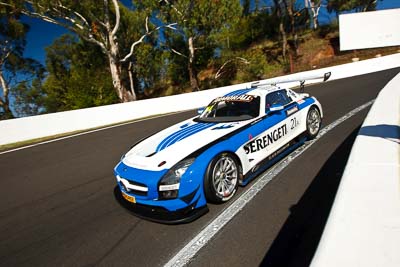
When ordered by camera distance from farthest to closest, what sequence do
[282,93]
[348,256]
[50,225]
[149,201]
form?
[282,93], [50,225], [149,201], [348,256]

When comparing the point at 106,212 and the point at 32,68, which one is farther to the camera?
the point at 32,68

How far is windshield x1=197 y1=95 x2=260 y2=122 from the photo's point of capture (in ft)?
13.9

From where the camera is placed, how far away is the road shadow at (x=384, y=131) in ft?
11.9

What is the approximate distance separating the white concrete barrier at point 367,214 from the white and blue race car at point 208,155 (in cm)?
127

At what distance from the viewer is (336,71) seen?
1931 cm

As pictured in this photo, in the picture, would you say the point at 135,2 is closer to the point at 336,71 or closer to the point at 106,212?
the point at 336,71

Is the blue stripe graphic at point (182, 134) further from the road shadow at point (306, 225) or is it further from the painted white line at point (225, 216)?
the road shadow at point (306, 225)

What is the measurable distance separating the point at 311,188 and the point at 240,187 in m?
0.98

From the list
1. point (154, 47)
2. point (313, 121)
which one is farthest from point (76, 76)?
point (313, 121)

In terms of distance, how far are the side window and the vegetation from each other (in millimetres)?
20765

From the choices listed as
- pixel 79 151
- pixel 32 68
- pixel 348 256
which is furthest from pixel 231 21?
pixel 32 68

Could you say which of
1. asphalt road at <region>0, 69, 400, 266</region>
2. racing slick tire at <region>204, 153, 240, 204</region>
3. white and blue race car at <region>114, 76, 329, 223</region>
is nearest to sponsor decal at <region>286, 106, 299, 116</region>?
white and blue race car at <region>114, 76, 329, 223</region>

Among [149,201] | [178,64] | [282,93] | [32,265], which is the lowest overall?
[32,265]

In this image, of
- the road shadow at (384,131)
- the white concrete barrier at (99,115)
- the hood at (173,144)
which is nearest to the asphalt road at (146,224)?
the road shadow at (384,131)
